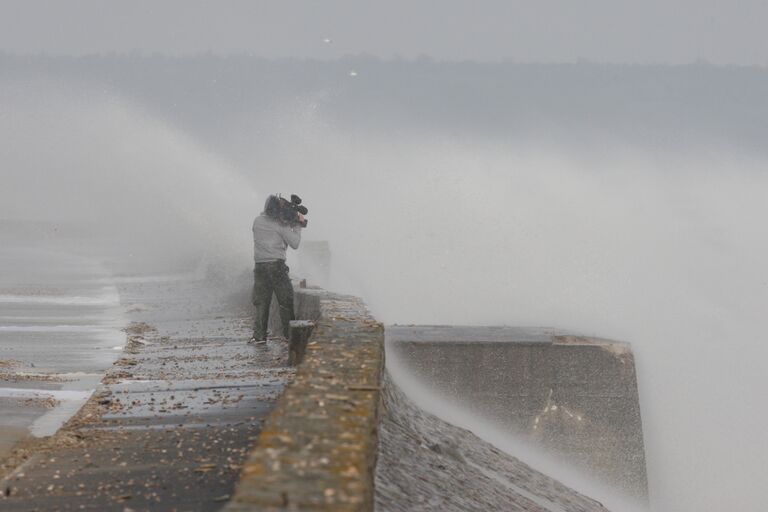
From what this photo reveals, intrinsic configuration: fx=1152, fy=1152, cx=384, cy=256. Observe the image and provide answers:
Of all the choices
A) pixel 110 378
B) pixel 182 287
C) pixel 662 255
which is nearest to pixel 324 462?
pixel 110 378

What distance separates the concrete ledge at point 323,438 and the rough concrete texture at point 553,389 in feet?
17.1

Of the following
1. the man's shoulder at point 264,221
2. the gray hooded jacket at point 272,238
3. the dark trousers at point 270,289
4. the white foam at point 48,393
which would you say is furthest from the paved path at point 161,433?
the man's shoulder at point 264,221

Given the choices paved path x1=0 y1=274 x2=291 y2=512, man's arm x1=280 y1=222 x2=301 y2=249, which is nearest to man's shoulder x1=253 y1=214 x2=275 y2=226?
man's arm x1=280 y1=222 x2=301 y2=249

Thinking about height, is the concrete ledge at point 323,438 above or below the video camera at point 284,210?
below

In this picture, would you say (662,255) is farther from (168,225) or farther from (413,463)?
(413,463)

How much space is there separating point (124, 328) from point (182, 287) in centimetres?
618

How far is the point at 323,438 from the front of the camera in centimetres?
513

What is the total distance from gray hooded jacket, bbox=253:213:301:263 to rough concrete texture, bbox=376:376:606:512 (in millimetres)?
1956

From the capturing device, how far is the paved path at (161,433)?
6297 millimetres

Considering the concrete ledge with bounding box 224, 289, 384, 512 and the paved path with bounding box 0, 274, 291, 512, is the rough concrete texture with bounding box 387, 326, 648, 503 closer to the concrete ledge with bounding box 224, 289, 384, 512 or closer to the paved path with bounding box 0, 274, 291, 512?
the paved path with bounding box 0, 274, 291, 512

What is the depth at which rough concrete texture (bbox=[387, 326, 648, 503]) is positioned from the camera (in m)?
13.1

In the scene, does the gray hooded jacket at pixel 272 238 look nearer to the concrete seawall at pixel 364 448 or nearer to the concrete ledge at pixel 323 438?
the concrete seawall at pixel 364 448

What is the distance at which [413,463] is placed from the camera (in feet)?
28.3

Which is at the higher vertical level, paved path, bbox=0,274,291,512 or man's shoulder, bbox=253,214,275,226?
man's shoulder, bbox=253,214,275,226
